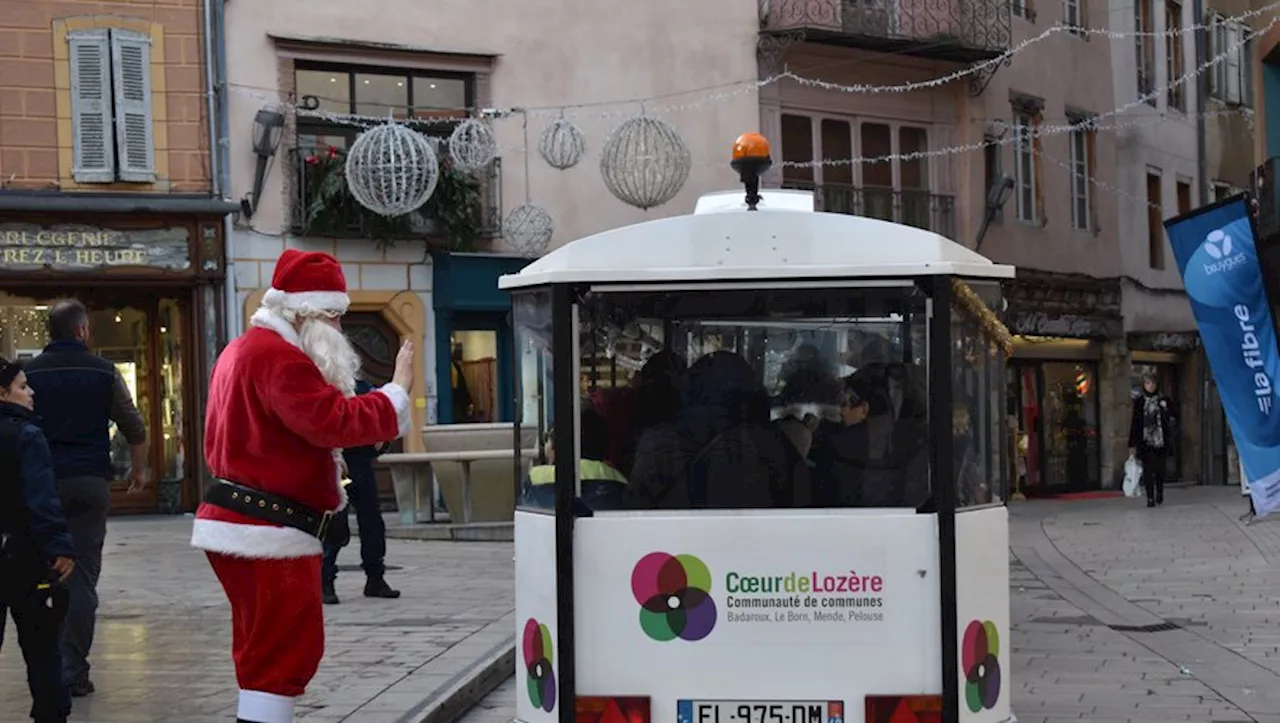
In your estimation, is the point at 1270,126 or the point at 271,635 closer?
the point at 271,635

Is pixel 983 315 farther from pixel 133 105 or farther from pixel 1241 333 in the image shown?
pixel 133 105

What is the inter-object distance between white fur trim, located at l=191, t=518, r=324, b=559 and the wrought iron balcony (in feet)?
67.5

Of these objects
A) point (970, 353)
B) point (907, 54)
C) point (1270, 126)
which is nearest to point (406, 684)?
point (970, 353)

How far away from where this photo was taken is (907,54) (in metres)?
27.5

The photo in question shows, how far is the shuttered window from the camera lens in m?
21.2

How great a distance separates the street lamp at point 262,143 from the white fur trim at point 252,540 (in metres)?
16.4

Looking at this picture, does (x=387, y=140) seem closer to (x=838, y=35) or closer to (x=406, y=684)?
(x=838, y=35)

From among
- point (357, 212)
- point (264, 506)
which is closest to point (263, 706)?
point (264, 506)

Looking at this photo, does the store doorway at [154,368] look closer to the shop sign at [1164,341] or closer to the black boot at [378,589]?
the black boot at [378,589]

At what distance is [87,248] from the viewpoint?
2111 centimetres

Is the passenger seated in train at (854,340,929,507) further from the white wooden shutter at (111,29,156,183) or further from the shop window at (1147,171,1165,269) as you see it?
the shop window at (1147,171,1165,269)

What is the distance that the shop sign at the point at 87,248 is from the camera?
20.8 meters

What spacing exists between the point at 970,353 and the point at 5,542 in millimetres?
3687

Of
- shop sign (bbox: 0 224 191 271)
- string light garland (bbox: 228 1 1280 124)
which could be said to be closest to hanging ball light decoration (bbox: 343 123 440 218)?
string light garland (bbox: 228 1 1280 124)
